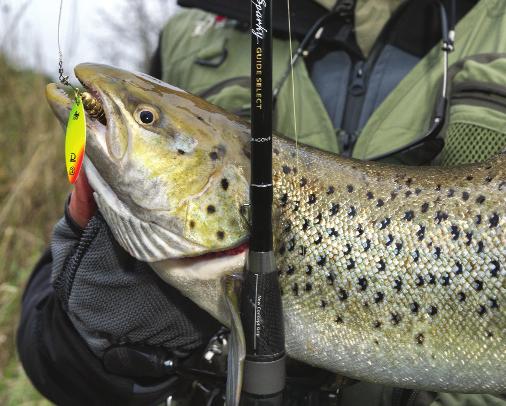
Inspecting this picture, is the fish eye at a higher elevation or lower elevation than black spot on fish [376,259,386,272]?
higher

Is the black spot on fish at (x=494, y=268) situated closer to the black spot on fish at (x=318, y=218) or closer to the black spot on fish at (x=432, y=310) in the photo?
the black spot on fish at (x=432, y=310)

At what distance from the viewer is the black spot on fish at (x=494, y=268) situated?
1424mm

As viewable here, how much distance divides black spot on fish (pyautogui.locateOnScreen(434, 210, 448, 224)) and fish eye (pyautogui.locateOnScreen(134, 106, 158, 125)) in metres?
0.74

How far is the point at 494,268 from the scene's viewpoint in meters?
1.43

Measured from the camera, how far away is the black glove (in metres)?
1.78

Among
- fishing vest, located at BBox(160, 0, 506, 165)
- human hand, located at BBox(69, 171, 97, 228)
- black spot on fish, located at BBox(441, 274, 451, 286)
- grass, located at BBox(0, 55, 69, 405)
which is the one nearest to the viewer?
black spot on fish, located at BBox(441, 274, 451, 286)

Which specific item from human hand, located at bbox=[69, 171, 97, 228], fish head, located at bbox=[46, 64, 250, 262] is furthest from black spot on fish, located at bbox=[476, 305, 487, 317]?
human hand, located at bbox=[69, 171, 97, 228]

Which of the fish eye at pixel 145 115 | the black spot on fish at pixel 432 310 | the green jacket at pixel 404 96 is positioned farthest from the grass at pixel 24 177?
the black spot on fish at pixel 432 310

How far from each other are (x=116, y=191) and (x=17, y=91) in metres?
3.46

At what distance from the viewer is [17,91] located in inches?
180

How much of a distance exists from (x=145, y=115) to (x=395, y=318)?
2.59ft

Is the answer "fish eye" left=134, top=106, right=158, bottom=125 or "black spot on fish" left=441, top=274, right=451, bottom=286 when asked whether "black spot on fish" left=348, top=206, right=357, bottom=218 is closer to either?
"black spot on fish" left=441, top=274, right=451, bottom=286

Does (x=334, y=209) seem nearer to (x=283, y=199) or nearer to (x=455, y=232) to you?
(x=283, y=199)

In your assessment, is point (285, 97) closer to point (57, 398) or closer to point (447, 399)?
point (447, 399)
